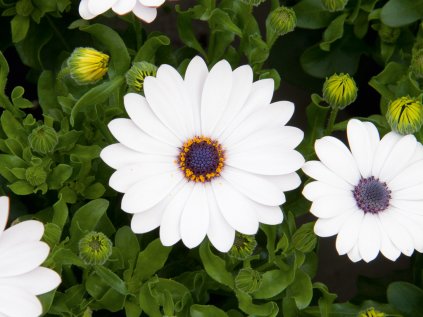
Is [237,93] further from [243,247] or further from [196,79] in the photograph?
[243,247]

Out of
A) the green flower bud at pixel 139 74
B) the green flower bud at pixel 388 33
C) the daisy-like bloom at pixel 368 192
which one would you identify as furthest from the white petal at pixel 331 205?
the green flower bud at pixel 388 33

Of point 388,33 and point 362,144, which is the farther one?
point 388,33

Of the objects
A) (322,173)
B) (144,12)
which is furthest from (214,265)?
(144,12)

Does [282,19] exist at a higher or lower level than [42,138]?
higher

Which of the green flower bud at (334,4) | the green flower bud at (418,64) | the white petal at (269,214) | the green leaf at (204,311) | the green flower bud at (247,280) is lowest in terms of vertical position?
the green leaf at (204,311)

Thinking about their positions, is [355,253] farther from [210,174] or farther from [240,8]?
[240,8]

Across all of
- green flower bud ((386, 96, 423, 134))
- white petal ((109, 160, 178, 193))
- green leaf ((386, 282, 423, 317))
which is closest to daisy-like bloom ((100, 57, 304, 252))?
white petal ((109, 160, 178, 193))

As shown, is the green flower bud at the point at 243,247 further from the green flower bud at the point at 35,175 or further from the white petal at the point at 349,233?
the green flower bud at the point at 35,175
